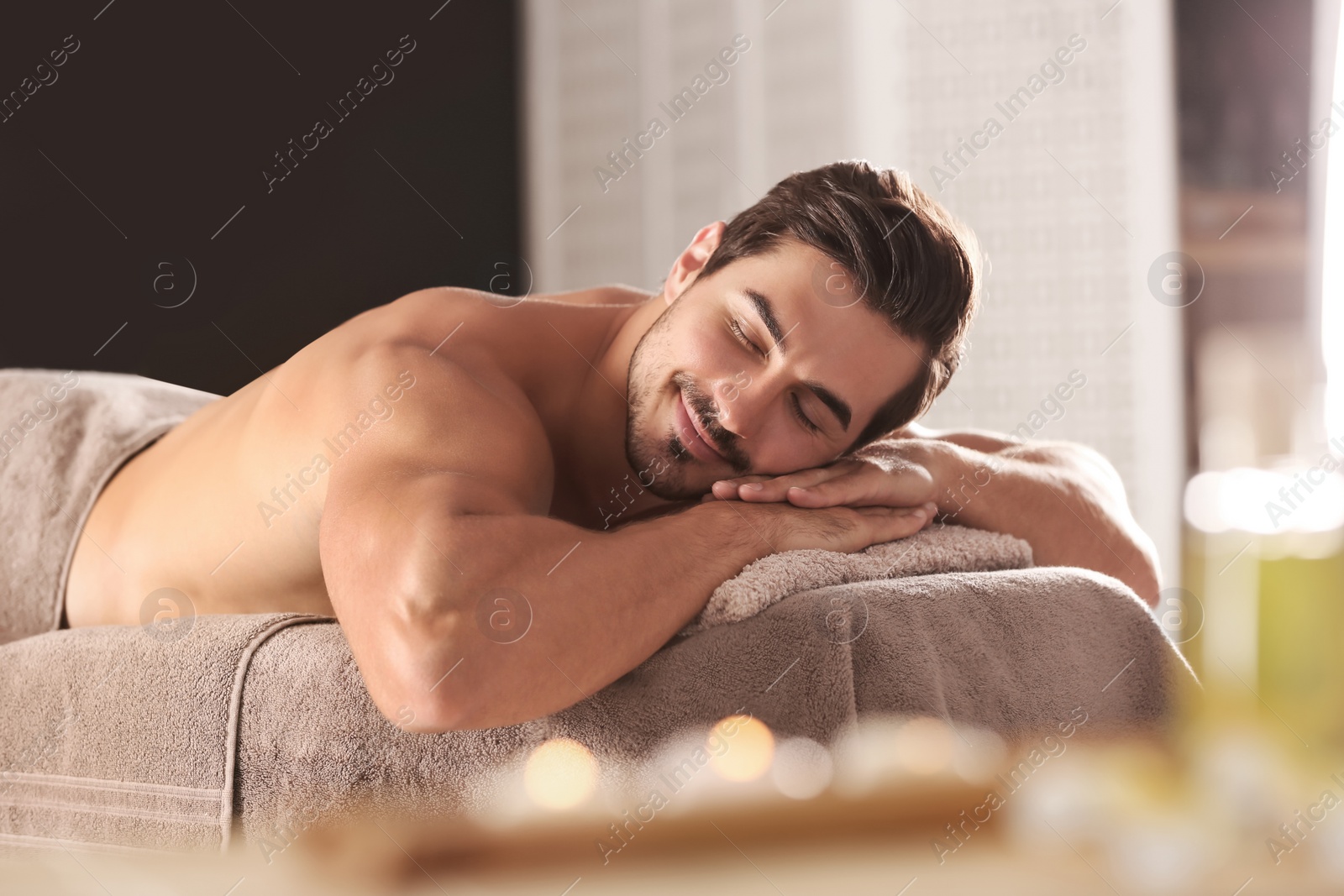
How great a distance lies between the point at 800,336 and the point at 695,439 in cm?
13

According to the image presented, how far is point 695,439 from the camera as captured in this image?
3.37ft

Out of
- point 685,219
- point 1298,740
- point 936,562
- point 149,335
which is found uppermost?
point 1298,740

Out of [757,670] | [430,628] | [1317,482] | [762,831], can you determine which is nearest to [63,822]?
[430,628]

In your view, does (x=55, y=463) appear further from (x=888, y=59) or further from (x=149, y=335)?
(x=888, y=59)

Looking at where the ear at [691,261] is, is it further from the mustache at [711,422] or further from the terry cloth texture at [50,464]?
the terry cloth texture at [50,464]

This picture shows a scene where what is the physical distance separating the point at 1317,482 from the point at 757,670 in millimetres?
1077

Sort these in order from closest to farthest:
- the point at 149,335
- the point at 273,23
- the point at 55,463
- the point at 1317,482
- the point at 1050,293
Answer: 1. the point at 55,463
2. the point at 1317,482
3. the point at 149,335
4. the point at 273,23
5. the point at 1050,293

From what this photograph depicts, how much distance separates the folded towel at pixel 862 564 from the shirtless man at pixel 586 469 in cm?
2

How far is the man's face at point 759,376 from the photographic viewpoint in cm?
100

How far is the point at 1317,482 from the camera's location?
1.42 meters

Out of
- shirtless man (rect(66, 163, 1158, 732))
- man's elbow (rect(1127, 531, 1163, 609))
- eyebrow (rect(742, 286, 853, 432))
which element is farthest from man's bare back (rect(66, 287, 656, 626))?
man's elbow (rect(1127, 531, 1163, 609))

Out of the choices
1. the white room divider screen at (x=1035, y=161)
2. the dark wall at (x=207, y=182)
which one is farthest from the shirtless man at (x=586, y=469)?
the white room divider screen at (x=1035, y=161)

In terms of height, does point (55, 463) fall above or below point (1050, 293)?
above

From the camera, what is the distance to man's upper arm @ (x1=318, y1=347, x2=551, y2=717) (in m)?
0.66
